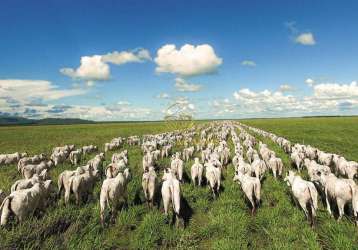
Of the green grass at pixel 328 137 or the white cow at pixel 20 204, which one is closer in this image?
the white cow at pixel 20 204

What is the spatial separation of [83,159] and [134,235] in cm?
1392

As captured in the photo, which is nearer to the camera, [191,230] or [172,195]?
[191,230]

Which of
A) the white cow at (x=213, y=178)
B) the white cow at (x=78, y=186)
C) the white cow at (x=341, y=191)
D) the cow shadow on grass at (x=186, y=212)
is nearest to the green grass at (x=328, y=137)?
the white cow at (x=341, y=191)

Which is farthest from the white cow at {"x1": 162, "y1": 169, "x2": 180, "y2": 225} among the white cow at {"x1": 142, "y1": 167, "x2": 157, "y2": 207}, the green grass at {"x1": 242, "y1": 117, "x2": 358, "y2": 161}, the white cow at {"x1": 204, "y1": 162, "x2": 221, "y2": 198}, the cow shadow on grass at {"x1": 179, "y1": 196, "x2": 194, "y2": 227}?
the green grass at {"x1": 242, "y1": 117, "x2": 358, "y2": 161}

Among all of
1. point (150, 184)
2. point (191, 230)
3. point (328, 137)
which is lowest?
point (328, 137)

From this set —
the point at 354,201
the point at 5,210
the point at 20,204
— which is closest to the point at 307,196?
the point at 354,201

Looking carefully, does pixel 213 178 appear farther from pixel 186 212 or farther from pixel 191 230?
pixel 191 230

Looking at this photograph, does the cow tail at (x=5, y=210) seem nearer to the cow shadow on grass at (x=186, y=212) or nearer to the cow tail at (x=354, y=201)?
the cow shadow on grass at (x=186, y=212)

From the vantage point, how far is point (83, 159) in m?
19.5

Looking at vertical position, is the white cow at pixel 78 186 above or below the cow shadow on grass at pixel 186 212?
above

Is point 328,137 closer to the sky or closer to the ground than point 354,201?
closer to the ground

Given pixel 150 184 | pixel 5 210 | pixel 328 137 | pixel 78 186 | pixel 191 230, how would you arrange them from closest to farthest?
pixel 5 210 → pixel 191 230 → pixel 150 184 → pixel 78 186 → pixel 328 137

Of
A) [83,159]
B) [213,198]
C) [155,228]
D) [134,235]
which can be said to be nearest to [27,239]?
[134,235]

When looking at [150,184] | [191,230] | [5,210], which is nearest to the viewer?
[5,210]
